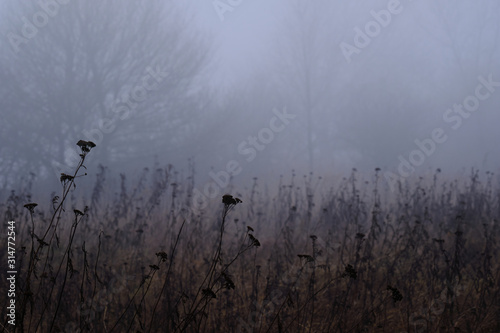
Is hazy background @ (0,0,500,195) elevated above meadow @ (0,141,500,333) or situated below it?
above

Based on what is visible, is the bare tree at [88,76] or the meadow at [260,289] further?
the bare tree at [88,76]

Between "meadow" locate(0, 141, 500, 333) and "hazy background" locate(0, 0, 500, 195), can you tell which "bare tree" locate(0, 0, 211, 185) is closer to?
"hazy background" locate(0, 0, 500, 195)

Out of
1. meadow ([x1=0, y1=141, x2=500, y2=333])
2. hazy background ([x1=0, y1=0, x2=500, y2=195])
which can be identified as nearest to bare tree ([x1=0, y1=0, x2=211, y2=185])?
hazy background ([x1=0, y1=0, x2=500, y2=195])

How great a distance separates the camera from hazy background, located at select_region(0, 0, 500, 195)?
11828 millimetres

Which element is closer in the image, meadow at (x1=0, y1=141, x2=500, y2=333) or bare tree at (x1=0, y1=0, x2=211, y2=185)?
meadow at (x1=0, y1=141, x2=500, y2=333)

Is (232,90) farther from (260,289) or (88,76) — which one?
(260,289)

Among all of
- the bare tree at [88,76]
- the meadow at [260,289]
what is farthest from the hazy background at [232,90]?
the meadow at [260,289]

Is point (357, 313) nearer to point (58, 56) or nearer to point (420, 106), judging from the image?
point (58, 56)

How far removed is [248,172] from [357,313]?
1482 centimetres

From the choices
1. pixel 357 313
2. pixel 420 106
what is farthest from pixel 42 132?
pixel 420 106

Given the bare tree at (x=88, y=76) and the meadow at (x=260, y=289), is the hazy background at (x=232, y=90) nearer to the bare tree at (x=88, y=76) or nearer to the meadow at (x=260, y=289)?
the bare tree at (x=88, y=76)

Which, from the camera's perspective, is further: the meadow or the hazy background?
the hazy background

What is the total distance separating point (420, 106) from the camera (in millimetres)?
19672

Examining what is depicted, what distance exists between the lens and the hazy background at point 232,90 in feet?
38.8
